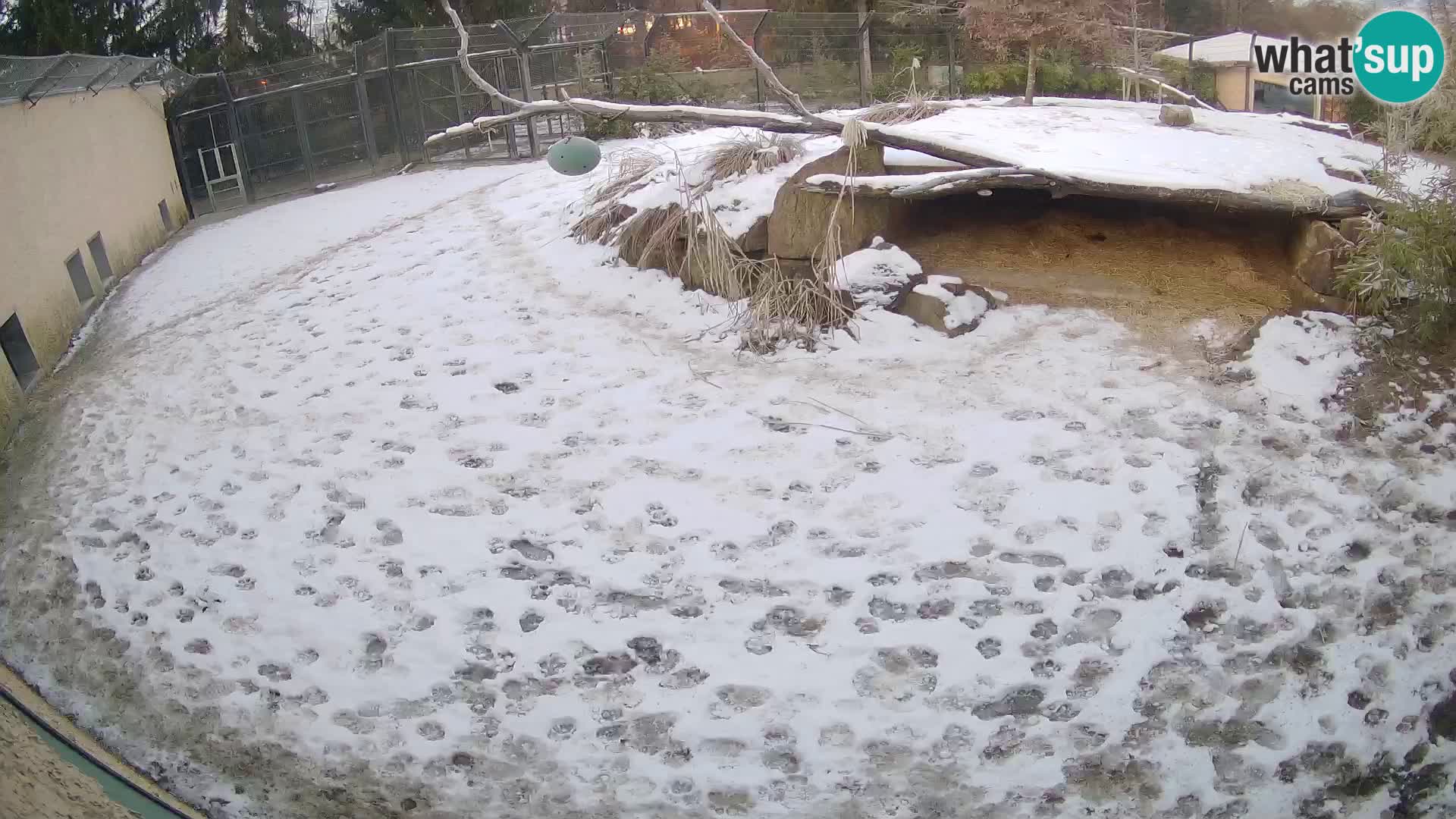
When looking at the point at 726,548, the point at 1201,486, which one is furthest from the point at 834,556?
the point at 1201,486

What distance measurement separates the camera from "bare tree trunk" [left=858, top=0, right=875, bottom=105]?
1526 cm

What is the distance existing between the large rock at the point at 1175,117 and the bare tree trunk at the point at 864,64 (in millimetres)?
7869

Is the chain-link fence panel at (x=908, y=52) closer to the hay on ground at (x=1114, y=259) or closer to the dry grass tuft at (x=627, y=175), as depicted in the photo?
the dry grass tuft at (x=627, y=175)

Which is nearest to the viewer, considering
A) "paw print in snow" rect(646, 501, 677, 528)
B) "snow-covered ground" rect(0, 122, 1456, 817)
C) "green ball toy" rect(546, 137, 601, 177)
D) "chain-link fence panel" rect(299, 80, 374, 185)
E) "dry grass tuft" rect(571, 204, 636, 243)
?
"snow-covered ground" rect(0, 122, 1456, 817)

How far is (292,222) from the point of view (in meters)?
10.4

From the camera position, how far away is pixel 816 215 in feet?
19.2

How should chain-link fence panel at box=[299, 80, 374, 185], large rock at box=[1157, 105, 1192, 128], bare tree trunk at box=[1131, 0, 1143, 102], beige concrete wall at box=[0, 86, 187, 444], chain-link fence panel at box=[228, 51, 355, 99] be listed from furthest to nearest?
chain-link fence panel at box=[299, 80, 374, 185] → chain-link fence panel at box=[228, 51, 355, 99] → bare tree trunk at box=[1131, 0, 1143, 102] → large rock at box=[1157, 105, 1192, 128] → beige concrete wall at box=[0, 86, 187, 444]

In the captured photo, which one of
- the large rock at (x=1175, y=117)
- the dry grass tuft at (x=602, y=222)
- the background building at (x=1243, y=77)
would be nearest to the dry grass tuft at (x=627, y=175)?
the dry grass tuft at (x=602, y=222)

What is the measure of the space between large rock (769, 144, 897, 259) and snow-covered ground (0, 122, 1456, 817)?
70 centimetres

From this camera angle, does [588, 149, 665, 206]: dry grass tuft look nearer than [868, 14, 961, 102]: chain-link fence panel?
Yes

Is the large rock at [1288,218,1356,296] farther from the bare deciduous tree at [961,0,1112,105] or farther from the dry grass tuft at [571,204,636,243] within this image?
the bare deciduous tree at [961,0,1112,105]

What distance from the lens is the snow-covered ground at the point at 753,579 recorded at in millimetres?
3316

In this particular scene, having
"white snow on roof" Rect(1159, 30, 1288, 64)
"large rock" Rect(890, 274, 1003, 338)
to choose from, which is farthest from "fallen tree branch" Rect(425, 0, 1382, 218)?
"white snow on roof" Rect(1159, 30, 1288, 64)

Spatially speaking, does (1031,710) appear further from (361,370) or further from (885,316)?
(361,370)
